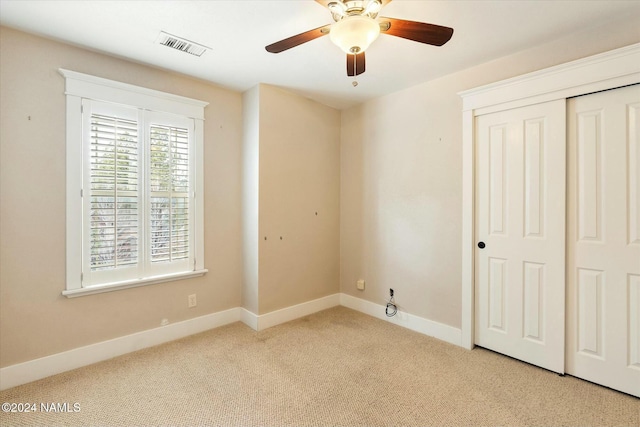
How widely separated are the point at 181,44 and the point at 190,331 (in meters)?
2.61

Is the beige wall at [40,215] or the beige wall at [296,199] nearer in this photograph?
the beige wall at [40,215]

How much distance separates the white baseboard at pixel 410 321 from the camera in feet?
9.71

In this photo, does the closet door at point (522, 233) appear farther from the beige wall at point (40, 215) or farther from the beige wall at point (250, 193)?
the beige wall at point (40, 215)

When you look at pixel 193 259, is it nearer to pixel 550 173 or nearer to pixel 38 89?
pixel 38 89

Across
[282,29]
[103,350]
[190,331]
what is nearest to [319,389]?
[190,331]

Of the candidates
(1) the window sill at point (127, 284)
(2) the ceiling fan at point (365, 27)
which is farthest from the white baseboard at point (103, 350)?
(2) the ceiling fan at point (365, 27)

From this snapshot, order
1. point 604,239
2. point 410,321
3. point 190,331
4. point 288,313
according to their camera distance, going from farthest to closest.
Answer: point 288,313 < point 410,321 < point 190,331 < point 604,239

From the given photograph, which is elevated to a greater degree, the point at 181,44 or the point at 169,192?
the point at 181,44

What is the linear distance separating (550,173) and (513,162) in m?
0.28

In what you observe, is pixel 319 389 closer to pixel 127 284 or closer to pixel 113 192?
pixel 127 284

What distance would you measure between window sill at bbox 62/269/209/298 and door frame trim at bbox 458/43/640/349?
8.49ft

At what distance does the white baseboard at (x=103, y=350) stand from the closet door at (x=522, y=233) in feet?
8.72

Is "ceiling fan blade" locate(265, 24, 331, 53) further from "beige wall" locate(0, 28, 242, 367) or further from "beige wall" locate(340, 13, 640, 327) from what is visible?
"beige wall" locate(0, 28, 242, 367)

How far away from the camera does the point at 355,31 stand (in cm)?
162
